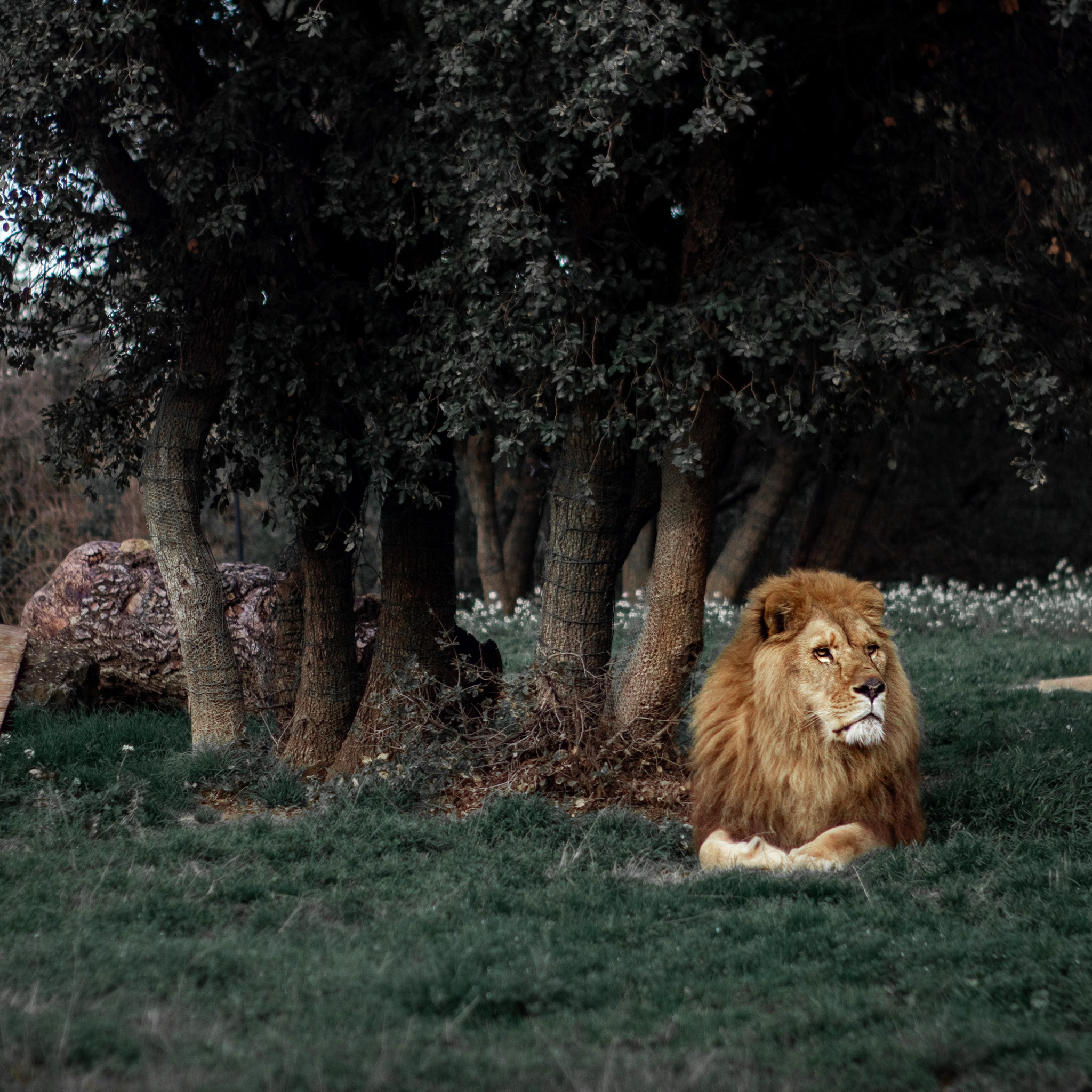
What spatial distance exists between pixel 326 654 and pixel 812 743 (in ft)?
12.3

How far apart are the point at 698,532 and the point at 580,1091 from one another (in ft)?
14.8

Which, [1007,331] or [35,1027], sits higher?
[1007,331]

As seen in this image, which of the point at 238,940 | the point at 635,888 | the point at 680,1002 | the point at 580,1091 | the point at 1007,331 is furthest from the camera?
the point at 1007,331

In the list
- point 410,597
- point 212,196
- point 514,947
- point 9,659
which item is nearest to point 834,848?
point 514,947

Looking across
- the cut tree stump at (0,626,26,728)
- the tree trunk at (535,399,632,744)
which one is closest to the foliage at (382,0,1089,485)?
the tree trunk at (535,399,632,744)

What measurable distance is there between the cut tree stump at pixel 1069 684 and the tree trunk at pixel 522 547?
8079 millimetres

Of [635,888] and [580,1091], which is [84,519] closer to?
[635,888]

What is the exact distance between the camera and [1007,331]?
659 cm

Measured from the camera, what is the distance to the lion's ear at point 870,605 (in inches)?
233

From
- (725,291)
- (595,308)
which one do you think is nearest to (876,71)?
(725,291)

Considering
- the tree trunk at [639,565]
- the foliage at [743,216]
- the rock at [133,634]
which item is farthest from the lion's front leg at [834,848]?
the tree trunk at [639,565]

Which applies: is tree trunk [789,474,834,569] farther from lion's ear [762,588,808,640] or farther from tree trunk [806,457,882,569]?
lion's ear [762,588,808,640]

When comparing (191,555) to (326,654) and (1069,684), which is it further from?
(1069,684)

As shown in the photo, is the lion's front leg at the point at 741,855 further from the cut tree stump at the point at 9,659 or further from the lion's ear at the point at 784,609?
the cut tree stump at the point at 9,659
